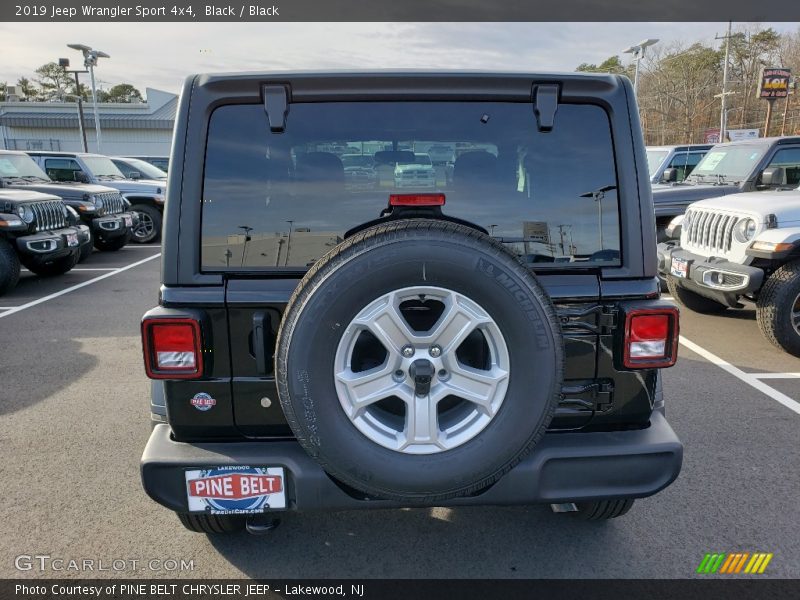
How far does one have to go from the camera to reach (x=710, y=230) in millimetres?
5977

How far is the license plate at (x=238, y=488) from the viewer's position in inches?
82.1

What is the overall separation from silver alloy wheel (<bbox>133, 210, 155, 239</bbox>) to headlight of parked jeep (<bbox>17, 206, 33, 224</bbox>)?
5.13 meters

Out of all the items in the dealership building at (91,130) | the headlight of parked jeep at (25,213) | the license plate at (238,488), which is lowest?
the license plate at (238,488)

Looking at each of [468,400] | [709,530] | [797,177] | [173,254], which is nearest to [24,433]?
[173,254]

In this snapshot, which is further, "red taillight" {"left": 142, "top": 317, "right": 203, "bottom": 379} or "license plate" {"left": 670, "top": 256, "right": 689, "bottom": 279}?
"license plate" {"left": 670, "top": 256, "right": 689, "bottom": 279}

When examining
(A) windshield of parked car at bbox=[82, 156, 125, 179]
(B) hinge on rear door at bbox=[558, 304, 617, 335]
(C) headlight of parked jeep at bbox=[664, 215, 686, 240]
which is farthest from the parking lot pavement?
(C) headlight of parked jeep at bbox=[664, 215, 686, 240]

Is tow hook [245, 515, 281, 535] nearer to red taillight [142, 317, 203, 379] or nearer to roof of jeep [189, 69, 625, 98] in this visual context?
red taillight [142, 317, 203, 379]

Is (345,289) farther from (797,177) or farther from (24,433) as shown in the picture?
(797,177)

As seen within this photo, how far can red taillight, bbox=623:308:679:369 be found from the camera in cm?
214

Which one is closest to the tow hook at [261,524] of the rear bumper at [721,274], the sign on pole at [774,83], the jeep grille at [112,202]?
the rear bumper at [721,274]

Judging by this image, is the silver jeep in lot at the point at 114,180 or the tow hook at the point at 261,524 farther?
the silver jeep in lot at the point at 114,180

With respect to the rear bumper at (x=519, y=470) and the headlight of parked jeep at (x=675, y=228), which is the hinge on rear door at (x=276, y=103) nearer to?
the rear bumper at (x=519, y=470)

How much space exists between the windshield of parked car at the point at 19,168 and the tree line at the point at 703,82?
43.2 m

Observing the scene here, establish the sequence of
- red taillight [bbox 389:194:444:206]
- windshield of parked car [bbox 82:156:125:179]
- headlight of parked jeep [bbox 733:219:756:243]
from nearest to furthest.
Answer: red taillight [bbox 389:194:444:206], headlight of parked jeep [bbox 733:219:756:243], windshield of parked car [bbox 82:156:125:179]
